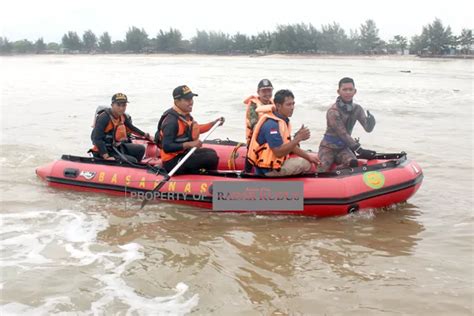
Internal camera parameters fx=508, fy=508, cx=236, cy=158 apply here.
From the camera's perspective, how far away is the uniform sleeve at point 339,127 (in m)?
6.27

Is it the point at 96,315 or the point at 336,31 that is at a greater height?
the point at 336,31

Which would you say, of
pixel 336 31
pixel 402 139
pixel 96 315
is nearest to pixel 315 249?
pixel 96 315

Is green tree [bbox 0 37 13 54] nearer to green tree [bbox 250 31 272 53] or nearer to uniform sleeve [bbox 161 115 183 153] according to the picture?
green tree [bbox 250 31 272 53]

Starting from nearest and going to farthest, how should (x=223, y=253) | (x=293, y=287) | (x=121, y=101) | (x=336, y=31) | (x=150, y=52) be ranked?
1. (x=293, y=287)
2. (x=223, y=253)
3. (x=121, y=101)
4. (x=336, y=31)
5. (x=150, y=52)

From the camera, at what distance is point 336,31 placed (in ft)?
262

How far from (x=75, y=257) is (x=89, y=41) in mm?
109225

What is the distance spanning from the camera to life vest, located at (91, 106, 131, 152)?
7305 millimetres

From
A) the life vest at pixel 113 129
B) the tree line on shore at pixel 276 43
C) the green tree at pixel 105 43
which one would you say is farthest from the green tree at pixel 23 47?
the life vest at pixel 113 129

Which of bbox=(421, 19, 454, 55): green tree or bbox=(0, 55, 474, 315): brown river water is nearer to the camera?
bbox=(0, 55, 474, 315): brown river water

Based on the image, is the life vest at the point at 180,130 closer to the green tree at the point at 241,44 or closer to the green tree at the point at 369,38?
the green tree at the point at 369,38

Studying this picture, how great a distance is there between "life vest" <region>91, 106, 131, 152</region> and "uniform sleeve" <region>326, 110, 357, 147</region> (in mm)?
3076

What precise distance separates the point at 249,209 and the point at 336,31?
3083 inches

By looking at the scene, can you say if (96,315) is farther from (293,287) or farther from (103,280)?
(293,287)

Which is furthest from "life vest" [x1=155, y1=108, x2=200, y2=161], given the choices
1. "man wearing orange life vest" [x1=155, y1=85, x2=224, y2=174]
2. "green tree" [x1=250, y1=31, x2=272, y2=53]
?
"green tree" [x1=250, y1=31, x2=272, y2=53]
